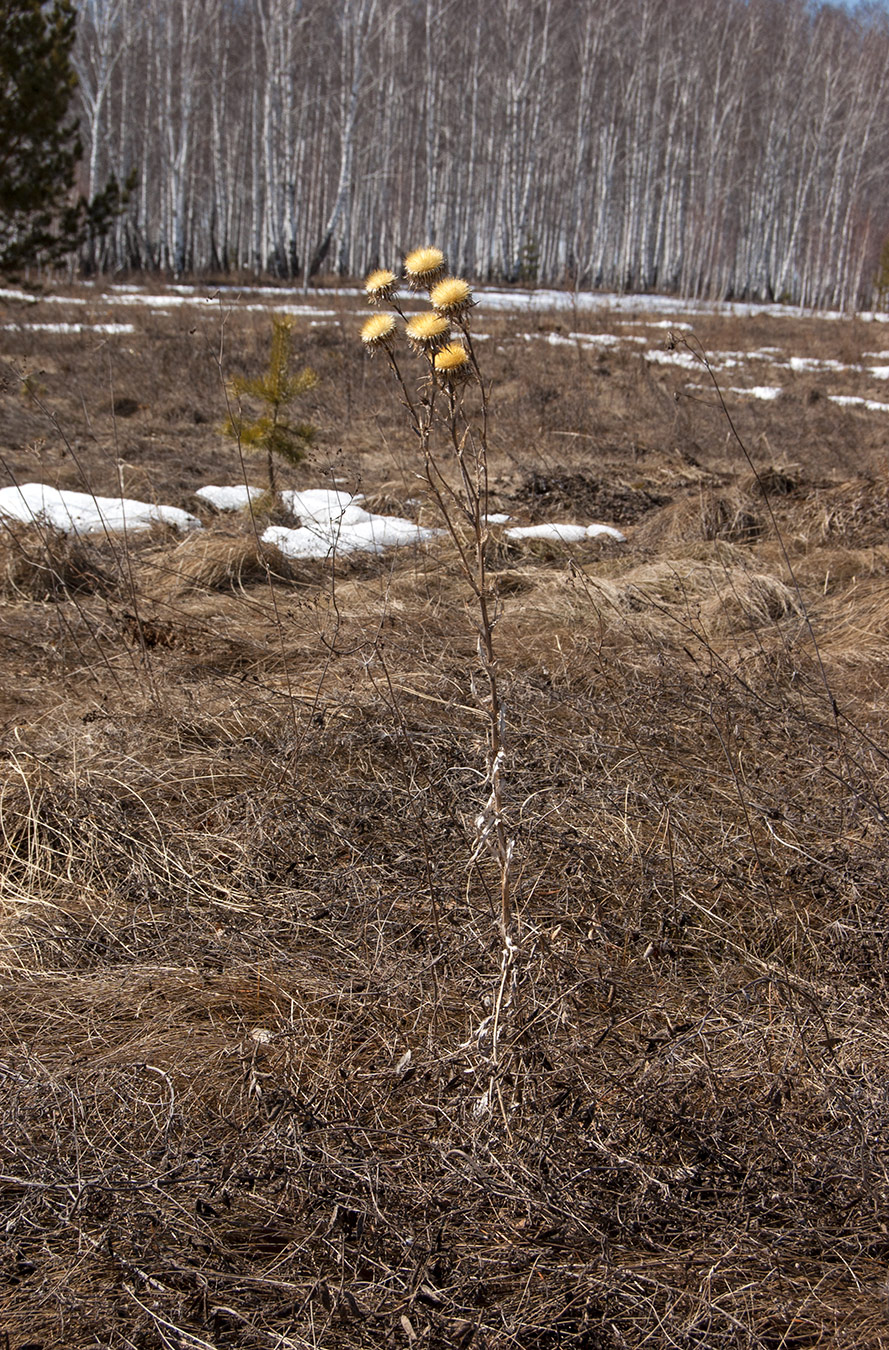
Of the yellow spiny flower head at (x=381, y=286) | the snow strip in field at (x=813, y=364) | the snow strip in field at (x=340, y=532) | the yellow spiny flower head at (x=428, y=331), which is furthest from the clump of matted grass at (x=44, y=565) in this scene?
the snow strip in field at (x=813, y=364)

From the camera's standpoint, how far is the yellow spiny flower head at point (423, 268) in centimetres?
143

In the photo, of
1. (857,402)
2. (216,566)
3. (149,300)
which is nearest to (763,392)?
(857,402)

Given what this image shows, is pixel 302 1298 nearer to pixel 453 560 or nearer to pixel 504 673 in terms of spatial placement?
pixel 504 673

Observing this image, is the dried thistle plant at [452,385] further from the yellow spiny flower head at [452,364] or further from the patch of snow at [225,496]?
the patch of snow at [225,496]

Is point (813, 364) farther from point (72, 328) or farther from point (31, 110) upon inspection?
point (31, 110)

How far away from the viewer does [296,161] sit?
25.2 meters

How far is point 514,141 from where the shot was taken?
27.5 metres

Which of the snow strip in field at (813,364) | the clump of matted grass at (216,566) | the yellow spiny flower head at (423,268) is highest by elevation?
the snow strip in field at (813,364)

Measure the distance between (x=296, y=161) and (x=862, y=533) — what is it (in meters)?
24.9

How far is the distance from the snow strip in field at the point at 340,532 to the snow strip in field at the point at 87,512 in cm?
58

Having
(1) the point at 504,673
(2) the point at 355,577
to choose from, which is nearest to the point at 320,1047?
(1) the point at 504,673

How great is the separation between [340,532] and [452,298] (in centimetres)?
315

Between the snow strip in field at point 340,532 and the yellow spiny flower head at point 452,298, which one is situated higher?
the yellow spiny flower head at point 452,298

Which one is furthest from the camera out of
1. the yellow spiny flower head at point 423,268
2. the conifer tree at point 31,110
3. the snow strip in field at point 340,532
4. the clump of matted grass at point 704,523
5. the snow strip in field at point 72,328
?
the snow strip in field at point 72,328
